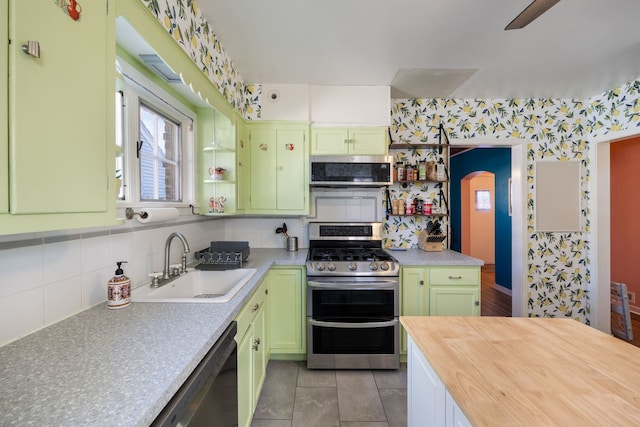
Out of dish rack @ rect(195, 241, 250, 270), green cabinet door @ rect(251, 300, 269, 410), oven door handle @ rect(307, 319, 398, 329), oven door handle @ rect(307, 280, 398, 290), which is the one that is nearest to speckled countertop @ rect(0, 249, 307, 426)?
green cabinet door @ rect(251, 300, 269, 410)

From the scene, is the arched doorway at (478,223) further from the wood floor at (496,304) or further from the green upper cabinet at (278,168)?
the green upper cabinet at (278,168)

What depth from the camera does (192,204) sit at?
2.04 m

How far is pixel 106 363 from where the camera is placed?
2.39ft

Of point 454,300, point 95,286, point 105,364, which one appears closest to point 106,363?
point 105,364

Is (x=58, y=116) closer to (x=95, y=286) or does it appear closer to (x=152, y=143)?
(x=95, y=286)

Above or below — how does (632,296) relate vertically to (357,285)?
below

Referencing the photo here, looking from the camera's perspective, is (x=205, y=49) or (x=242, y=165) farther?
(x=242, y=165)

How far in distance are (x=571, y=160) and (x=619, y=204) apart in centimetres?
150

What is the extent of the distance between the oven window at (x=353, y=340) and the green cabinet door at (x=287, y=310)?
0.57 ft

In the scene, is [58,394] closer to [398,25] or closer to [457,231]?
[398,25]

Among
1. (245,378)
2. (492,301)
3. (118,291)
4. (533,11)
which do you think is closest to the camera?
(118,291)

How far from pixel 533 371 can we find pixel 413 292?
1473 millimetres

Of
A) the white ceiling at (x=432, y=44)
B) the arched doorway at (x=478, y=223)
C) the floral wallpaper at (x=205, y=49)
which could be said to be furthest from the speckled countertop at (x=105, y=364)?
the arched doorway at (x=478, y=223)

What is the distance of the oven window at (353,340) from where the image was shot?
2137 mm
